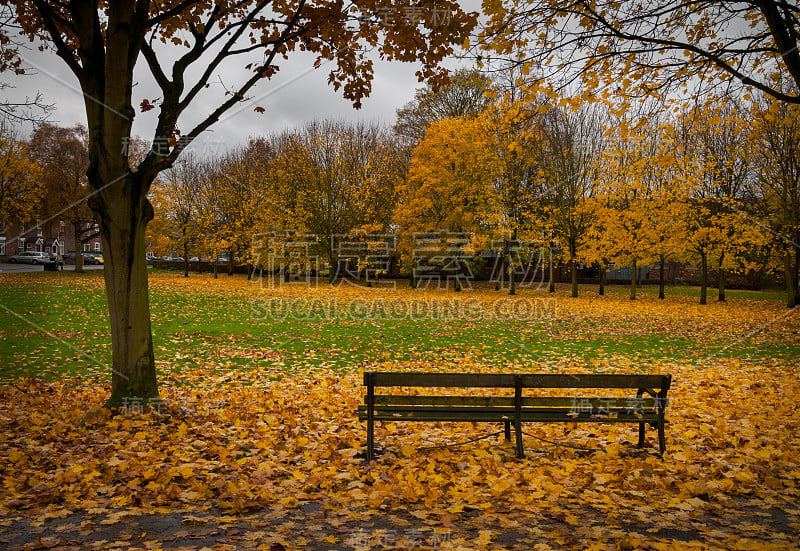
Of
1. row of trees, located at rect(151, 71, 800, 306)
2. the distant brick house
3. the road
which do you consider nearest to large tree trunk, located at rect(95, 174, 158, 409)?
row of trees, located at rect(151, 71, 800, 306)

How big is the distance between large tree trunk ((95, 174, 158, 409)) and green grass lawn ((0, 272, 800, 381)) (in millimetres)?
3016

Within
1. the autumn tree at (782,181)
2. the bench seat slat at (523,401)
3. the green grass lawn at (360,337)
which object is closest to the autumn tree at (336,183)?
the green grass lawn at (360,337)

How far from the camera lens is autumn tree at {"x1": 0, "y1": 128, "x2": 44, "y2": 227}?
28.7 meters

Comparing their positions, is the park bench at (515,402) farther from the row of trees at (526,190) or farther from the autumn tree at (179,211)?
the autumn tree at (179,211)

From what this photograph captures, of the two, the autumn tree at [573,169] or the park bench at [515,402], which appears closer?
the park bench at [515,402]

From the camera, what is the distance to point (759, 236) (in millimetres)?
22266

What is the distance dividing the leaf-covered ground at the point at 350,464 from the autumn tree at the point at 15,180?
936 inches

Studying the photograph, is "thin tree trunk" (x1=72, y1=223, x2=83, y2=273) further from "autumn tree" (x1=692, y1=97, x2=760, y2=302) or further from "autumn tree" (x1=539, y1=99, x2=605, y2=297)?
"autumn tree" (x1=692, y1=97, x2=760, y2=302)

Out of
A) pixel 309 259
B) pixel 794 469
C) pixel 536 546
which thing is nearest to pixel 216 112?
pixel 536 546

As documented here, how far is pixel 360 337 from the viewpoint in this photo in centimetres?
1366

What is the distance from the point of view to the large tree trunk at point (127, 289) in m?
6.03

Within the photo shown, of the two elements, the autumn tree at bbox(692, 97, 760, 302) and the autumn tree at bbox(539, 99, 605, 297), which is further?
the autumn tree at bbox(539, 99, 605, 297)

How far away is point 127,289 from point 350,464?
12.4ft

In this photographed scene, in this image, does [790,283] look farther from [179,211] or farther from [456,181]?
[179,211]
